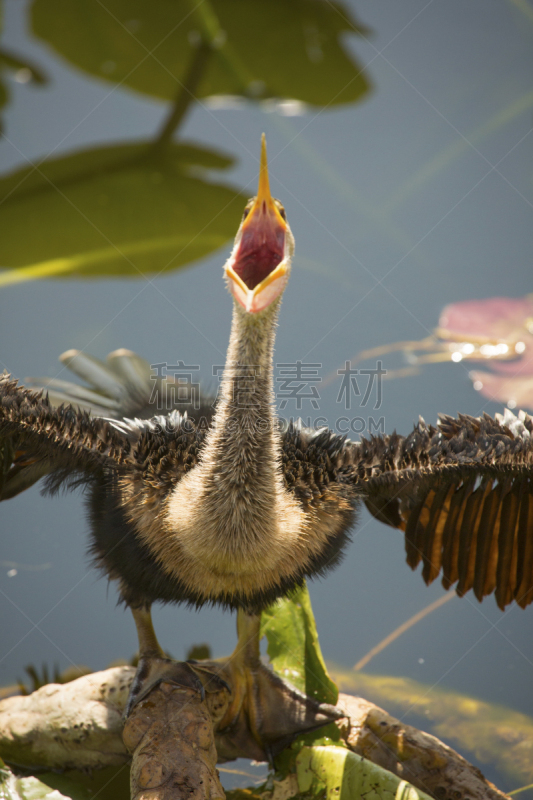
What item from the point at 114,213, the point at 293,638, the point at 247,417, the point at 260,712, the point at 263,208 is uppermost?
the point at 114,213

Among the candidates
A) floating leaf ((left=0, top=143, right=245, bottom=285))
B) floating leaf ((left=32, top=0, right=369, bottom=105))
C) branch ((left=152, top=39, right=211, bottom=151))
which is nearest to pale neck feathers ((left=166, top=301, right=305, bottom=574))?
floating leaf ((left=0, top=143, right=245, bottom=285))

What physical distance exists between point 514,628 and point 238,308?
1.26 meters

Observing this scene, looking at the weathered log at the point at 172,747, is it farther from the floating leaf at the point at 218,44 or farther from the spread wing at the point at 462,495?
the floating leaf at the point at 218,44

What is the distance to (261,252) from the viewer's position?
1.48 metres

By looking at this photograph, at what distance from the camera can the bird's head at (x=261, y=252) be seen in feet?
4.19

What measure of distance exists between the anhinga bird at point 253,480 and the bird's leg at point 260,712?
19 centimetres

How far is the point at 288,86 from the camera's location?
382cm

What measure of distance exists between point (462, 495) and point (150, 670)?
0.82 metres

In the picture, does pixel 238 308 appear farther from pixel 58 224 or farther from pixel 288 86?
pixel 288 86

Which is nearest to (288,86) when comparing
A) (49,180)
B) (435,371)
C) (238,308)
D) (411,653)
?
(49,180)

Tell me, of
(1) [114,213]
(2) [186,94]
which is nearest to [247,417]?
(1) [114,213]

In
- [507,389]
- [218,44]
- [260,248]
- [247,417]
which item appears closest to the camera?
[247,417]

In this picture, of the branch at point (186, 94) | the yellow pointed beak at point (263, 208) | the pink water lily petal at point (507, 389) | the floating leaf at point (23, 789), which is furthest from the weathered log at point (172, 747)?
the branch at point (186, 94)

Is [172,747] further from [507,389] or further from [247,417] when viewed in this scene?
[507,389]
